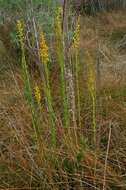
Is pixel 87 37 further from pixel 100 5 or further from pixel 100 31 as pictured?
pixel 100 5

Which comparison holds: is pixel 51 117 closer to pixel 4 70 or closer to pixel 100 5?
pixel 4 70

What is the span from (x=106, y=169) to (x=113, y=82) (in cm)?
163

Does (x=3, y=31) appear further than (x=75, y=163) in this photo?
Yes

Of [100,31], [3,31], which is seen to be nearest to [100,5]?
[100,31]

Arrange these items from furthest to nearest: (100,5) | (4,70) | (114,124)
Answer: (100,5) → (4,70) → (114,124)

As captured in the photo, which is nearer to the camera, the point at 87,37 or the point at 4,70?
the point at 4,70

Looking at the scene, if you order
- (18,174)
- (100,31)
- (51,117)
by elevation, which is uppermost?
(51,117)

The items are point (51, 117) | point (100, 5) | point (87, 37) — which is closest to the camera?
point (51, 117)

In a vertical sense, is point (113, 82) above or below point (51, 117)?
below

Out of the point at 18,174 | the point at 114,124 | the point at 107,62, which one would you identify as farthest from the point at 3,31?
the point at 18,174

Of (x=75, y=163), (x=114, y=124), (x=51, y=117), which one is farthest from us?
(x=114, y=124)

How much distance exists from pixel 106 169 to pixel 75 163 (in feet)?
0.59

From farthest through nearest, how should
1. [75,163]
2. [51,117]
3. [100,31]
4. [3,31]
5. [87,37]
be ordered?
[100,31] < [87,37] < [3,31] < [75,163] < [51,117]

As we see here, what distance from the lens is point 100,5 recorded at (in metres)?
8.69
